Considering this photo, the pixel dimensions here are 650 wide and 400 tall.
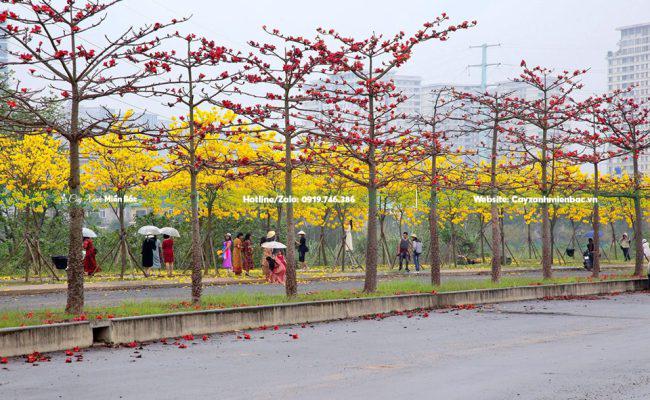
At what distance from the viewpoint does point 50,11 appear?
1716 centimetres

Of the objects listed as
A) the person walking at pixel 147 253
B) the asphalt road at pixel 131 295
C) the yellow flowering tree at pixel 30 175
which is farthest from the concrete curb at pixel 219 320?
the yellow flowering tree at pixel 30 175

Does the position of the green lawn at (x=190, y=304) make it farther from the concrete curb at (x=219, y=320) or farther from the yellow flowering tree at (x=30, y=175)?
the yellow flowering tree at (x=30, y=175)

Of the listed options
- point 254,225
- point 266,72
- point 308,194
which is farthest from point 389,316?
point 254,225

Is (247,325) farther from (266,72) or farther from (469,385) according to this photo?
(469,385)

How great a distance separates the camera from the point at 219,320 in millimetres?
18781

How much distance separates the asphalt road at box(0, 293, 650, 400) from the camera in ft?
37.5

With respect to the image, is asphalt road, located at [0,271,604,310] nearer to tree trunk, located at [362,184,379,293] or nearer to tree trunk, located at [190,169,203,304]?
tree trunk, located at [190,169,203,304]

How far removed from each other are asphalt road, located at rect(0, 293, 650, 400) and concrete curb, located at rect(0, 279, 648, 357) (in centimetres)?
42

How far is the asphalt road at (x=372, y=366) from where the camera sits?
450 inches

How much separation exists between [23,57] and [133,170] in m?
23.0

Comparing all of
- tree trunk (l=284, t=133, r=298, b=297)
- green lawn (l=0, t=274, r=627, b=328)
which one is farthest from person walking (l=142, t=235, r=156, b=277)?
tree trunk (l=284, t=133, r=298, b=297)

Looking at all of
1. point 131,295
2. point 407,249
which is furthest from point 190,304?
point 407,249

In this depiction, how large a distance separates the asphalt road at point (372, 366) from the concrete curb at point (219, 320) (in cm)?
42

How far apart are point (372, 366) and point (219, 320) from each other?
5.65 metres
